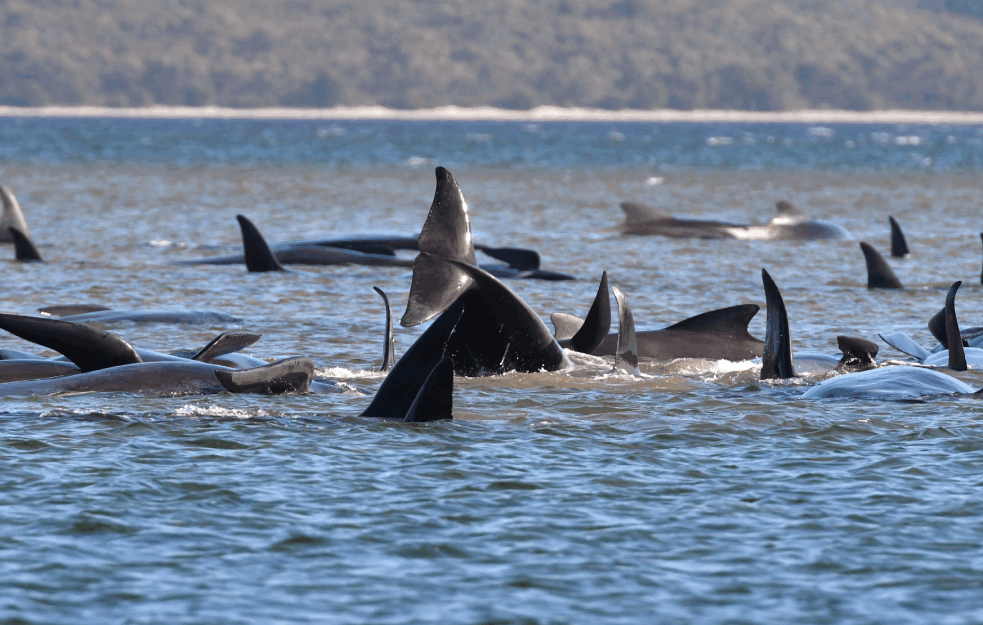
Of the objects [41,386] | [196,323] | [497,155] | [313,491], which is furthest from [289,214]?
[497,155]

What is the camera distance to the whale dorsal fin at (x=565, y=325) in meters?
12.2

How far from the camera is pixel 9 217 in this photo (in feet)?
73.4

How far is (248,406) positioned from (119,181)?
38.7 meters

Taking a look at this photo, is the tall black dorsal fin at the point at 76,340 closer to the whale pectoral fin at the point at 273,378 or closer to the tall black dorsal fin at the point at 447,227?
the whale pectoral fin at the point at 273,378

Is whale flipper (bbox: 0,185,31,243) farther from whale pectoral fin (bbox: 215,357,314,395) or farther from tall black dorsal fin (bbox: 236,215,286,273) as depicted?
whale pectoral fin (bbox: 215,357,314,395)

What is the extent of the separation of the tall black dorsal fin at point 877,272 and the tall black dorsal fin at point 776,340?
733cm

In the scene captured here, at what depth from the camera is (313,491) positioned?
7.86 meters

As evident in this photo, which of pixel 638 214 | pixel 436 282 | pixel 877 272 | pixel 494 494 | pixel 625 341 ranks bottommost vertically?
pixel 494 494

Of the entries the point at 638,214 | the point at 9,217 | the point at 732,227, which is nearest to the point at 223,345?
the point at 9,217

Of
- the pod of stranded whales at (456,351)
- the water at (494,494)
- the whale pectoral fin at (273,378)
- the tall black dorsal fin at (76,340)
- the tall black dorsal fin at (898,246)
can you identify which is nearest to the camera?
the water at (494,494)

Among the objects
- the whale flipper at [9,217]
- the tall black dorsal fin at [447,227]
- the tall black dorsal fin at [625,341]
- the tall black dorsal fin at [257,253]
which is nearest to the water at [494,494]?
the tall black dorsal fin at [625,341]

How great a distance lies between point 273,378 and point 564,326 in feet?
10.2

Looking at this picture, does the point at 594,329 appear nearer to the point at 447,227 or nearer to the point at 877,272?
the point at 447,227

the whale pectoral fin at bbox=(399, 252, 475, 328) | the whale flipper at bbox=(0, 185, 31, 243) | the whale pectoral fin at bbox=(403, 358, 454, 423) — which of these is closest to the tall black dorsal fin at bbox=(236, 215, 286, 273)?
the whale flipper at bbox=(0, 185, 31, 243)
